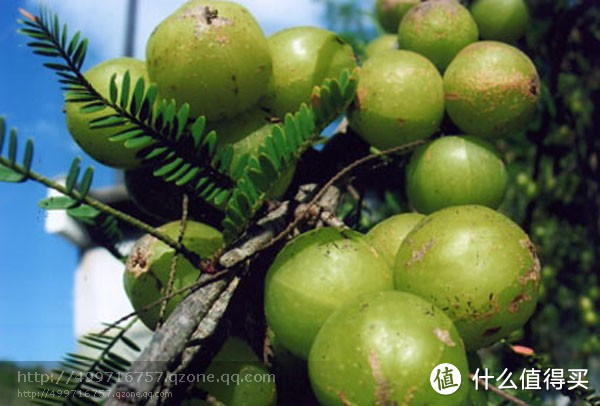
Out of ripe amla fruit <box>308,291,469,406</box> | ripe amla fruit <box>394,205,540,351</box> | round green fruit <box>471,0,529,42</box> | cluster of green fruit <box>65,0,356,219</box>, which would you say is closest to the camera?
ripe amla fruit <box>308,291,469,406</box>

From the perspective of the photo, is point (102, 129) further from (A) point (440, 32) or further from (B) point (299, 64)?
(A) point (440, 32)

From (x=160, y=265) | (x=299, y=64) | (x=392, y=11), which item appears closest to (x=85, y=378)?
(x=160, y=265)

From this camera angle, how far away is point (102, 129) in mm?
931

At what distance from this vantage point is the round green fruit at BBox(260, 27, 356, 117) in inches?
39.0

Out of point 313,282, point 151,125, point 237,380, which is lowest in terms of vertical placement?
point 237,380

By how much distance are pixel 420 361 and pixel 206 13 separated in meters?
0.56

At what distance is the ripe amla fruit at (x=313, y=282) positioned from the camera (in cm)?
80

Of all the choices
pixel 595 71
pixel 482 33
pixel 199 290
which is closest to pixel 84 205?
pixel 199 290

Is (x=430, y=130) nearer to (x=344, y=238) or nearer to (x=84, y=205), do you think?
(x=344, y=238)

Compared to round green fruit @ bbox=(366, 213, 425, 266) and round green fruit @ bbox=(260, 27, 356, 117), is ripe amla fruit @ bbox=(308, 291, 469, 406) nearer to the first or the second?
round green fruit @ bbox=(366, 213, 425, 266)

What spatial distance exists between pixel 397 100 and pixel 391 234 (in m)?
0.22

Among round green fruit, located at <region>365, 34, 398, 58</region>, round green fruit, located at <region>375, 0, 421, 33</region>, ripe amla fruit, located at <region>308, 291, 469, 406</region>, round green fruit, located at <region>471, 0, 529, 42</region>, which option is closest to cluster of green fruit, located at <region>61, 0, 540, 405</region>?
ripe amla fruit, located at <region>308, 291, 469, 406</region>

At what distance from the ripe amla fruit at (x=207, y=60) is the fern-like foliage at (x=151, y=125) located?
0.29 feet

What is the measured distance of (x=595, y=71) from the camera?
8.67 ft
